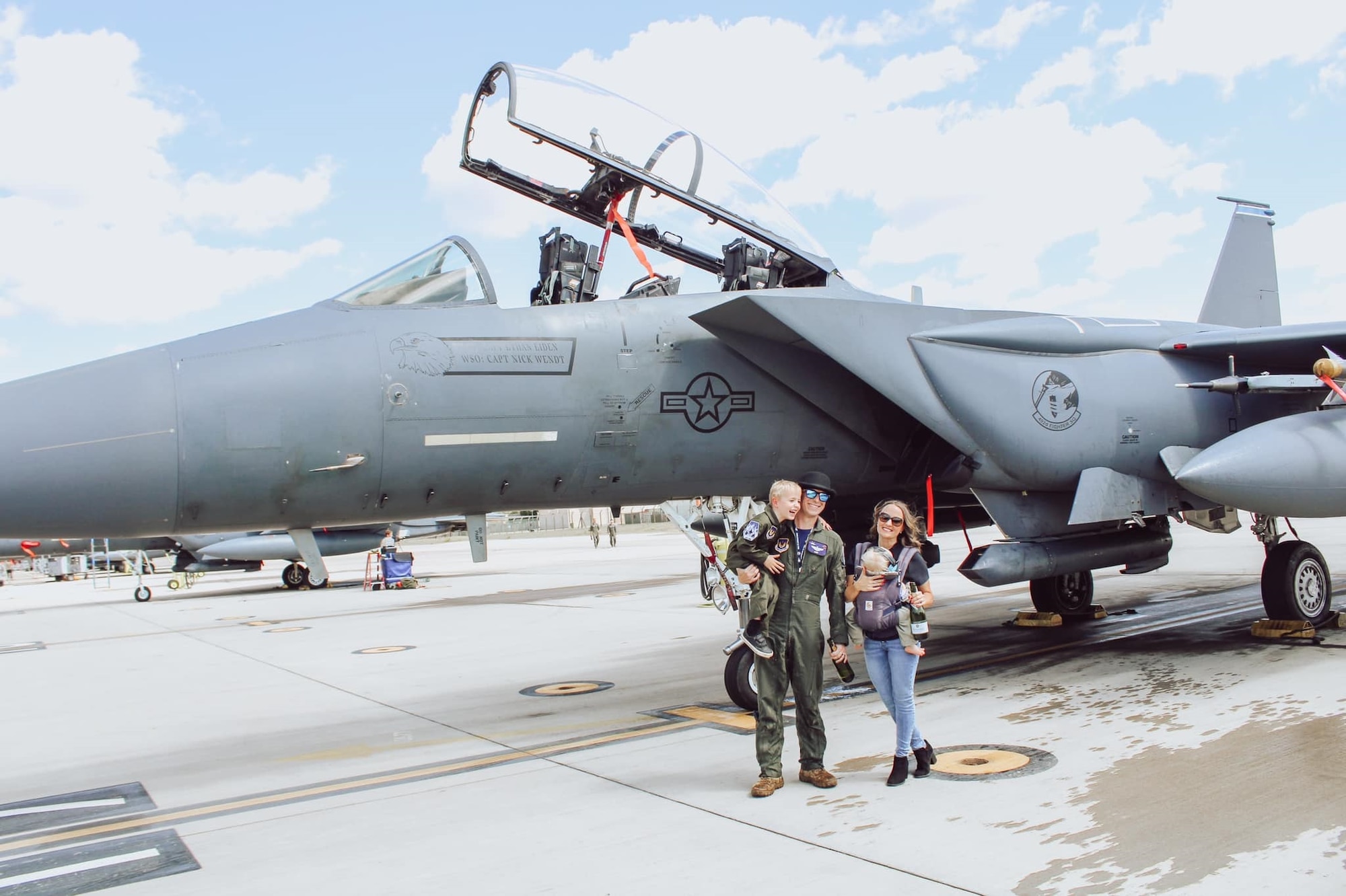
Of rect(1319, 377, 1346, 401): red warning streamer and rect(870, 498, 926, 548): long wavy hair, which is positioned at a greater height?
rect(1319, 377, 1346, 401): red warning streamer

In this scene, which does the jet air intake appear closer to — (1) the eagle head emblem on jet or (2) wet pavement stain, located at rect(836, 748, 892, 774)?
(2) wet pavement stain, located at rect(836, 748, 892, 774)

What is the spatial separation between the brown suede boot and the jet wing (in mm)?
5194

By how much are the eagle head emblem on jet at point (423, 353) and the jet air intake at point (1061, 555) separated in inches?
140

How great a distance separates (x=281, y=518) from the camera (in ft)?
16.3

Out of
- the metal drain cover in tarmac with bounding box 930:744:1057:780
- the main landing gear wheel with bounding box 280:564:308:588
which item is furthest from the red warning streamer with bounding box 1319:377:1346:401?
the main landing gear wheel with bounding box 280:564:308:588

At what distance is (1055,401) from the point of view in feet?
22.3

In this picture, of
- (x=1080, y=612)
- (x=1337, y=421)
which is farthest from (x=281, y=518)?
(x=1080, y=612)

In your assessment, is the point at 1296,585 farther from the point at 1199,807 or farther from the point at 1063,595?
the point at 1199,807

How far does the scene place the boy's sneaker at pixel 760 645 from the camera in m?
4.42

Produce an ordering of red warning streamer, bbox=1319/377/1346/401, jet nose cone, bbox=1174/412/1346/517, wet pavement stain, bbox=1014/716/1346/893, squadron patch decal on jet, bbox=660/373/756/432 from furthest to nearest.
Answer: red warning streamer, bbox=1319/377/1346/401 < jet nose cone, bbox=1174/412/1346/517 < squadron patch decal on jet, bbox=660/373/756/432 < wet pavement stain, bbox=1014/716/1346/893

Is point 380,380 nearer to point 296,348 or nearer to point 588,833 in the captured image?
Result: point 296,348

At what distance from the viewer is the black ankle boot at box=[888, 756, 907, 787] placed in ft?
14.1

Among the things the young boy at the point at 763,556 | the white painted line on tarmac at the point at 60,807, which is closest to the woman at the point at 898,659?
the young boy at the point at 763,556

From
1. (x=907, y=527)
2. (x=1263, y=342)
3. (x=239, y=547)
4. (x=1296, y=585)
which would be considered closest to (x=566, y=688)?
(x=907, y=527)
